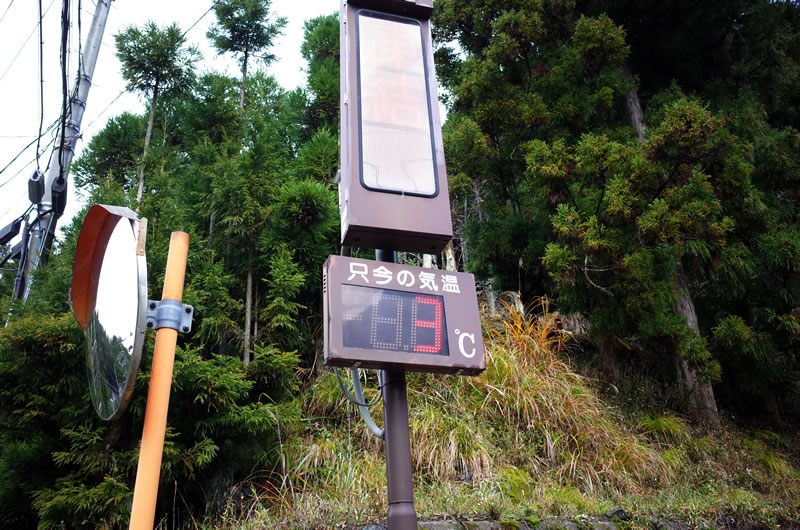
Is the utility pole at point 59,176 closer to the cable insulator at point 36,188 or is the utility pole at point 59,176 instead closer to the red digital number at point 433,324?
the cable insulator at point 36,188

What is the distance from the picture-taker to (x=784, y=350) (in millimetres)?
6660

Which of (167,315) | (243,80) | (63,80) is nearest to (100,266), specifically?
(167,315)

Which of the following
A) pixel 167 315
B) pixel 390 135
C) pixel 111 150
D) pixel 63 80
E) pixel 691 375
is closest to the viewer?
pixel 167 315

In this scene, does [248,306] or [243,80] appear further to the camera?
[243,80]

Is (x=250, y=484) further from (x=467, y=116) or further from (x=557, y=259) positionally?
(x=467, y=116)

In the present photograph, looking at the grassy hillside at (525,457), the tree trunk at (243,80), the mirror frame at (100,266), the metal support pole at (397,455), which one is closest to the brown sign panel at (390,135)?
the metal support pole at (397,455)

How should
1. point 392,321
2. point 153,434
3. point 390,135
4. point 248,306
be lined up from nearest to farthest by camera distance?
point 153,434, point 392,321, point 390,135, point 248,306

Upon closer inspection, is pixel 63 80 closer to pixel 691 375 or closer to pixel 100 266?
pixel 100 266

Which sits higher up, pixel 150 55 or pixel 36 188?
pixel 150 55

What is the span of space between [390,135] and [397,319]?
1.15 meters

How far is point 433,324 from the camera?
2.61m

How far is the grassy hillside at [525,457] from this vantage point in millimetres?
4410

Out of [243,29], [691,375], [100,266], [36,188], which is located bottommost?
[100,266]

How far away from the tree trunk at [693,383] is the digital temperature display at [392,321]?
496cm
